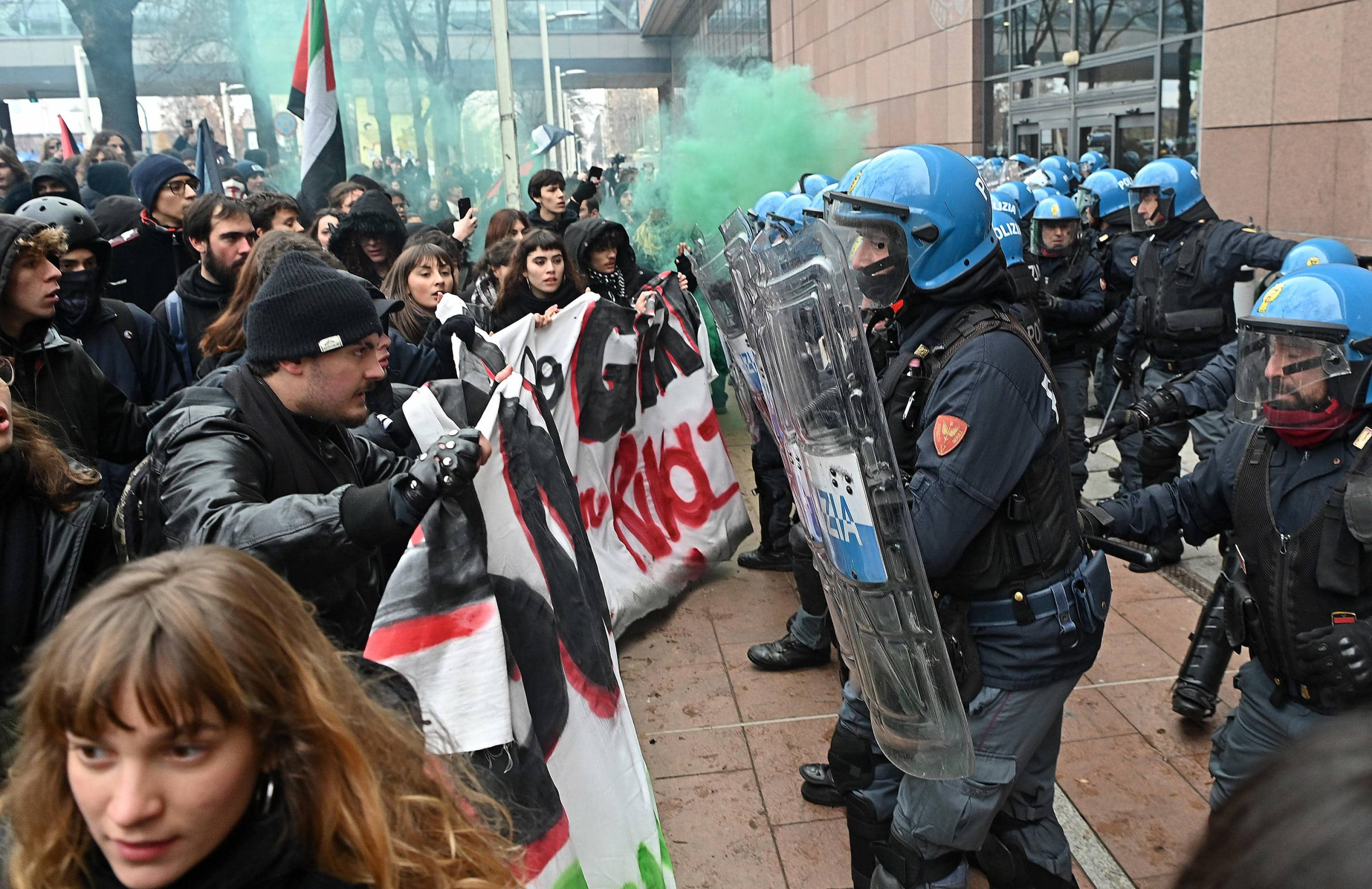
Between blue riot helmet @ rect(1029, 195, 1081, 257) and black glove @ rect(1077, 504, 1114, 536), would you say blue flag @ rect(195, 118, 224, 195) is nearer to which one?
blue riot helmet @ rect(1029, 195, 1081, 257)

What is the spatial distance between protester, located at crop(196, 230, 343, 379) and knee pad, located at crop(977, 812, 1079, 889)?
265 cm

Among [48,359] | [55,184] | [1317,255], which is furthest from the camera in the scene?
[55,184]

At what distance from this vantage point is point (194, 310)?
491 centimetres

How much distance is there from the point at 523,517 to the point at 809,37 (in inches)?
990

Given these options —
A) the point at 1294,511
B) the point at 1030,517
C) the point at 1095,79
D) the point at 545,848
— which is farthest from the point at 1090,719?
the point at 1095,79

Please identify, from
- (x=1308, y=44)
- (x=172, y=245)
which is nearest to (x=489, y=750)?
(x=172, y=245)

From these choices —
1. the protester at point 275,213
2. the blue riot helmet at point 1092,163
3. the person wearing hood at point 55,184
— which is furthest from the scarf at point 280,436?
the blue riot helmet at point 1092,163

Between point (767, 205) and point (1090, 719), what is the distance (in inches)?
170

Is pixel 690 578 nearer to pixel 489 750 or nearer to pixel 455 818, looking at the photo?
pixel 489 750

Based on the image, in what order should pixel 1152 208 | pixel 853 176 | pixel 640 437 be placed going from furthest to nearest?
pixel 1152 208, pixel 640 437, pixel 853 176

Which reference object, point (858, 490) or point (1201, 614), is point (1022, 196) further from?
point (858, 490)

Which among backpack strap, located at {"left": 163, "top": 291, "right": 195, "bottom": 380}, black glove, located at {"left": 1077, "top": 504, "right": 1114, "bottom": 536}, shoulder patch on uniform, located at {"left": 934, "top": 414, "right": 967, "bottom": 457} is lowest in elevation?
black glove, located at {"left": 1077, "top": 504, "right": 1114, "bottom": 536}

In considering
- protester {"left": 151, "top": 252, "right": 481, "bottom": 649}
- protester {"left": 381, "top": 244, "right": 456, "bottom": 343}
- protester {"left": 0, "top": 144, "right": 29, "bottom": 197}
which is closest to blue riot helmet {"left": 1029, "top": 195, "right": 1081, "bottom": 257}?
protester {"left": 381, "top": 244, "right": 456, "bottom": 343}

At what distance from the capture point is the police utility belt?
2.79 metres
